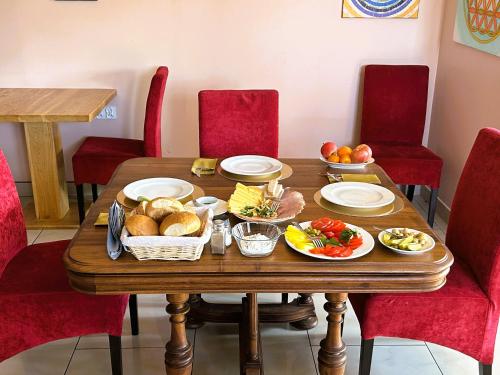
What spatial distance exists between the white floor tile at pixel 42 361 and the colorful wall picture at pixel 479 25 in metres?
2.45

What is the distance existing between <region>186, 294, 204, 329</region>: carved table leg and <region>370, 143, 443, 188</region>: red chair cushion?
4.62 feet

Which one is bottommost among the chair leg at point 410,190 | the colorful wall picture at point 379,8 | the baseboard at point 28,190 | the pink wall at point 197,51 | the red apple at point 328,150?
the baseboard at point 28,190

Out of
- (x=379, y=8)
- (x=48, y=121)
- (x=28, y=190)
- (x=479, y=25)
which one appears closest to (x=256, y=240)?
(x=48, y=121)

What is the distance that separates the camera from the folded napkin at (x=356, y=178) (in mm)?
1971

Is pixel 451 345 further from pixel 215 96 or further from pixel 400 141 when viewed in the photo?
pixel 400 141

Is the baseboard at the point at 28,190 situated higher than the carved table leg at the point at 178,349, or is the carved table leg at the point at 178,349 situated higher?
the carved table leg at the point at 178,349

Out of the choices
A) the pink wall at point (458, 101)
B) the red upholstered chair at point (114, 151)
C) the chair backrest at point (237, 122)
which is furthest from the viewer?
Answer: the red upholstered chair at point (114, 151)

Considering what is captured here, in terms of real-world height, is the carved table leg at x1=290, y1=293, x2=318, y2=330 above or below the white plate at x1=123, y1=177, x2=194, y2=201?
below

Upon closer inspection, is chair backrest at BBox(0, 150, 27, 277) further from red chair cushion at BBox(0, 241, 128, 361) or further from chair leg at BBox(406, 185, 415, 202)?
chair leg at BBox(406, 185, 415, 202)

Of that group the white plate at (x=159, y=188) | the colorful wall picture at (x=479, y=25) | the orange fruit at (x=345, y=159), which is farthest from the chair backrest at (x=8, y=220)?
the colorful wall picture at (x=479, y=25)

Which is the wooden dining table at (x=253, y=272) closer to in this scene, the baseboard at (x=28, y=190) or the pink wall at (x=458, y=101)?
the pink wall at (x=458, y=101)

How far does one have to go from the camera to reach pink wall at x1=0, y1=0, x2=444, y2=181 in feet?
10.8

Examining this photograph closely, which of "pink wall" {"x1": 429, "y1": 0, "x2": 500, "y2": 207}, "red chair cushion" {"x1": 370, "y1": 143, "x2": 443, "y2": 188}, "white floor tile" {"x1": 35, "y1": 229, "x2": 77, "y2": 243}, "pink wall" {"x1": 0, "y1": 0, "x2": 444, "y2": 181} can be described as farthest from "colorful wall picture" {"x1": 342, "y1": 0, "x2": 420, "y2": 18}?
"white floor tile" {"x1": 35, "y1": 229, "x2": 77, "y2": 243}

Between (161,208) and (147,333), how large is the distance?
1.01 m
